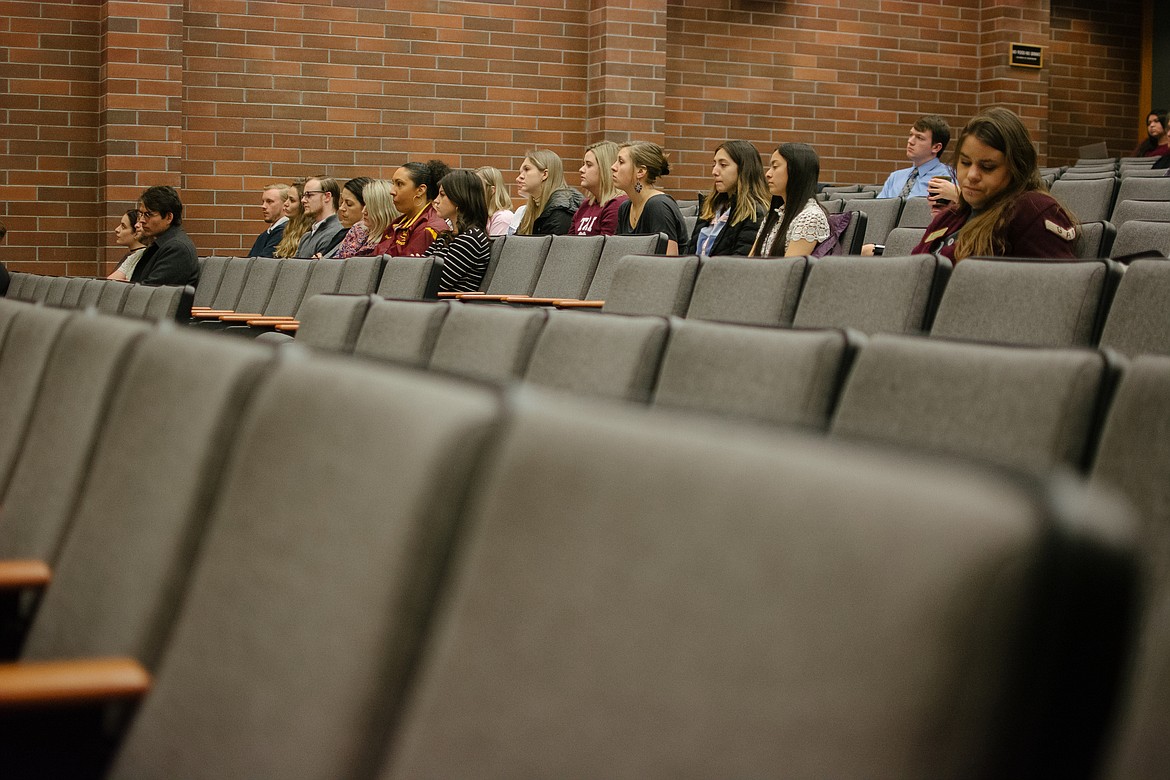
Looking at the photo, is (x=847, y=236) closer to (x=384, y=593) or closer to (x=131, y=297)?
(x=131, y=297)

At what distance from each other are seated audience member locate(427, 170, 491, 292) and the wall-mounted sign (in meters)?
6.62

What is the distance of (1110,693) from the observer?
44 centimetres

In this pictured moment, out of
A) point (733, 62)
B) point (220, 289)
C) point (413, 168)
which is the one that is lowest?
point (220, 289)

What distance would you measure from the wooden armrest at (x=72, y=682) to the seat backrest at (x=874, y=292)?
165 cm

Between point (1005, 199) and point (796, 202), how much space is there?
1.21m

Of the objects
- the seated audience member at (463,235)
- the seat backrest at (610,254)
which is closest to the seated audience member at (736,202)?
the seat backrest at (610,254)

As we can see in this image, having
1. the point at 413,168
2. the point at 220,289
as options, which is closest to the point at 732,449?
the point at 413,168

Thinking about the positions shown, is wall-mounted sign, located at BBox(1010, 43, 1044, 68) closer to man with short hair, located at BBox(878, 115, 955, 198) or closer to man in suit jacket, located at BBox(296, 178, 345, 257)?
man with short hair, located at BBox(878, 115, 955, 198)

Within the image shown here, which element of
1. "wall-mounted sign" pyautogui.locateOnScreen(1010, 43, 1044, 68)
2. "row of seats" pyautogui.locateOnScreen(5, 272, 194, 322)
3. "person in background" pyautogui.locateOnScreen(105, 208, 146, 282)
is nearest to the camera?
"row of seats" pyautogui.locateOnScreen(5, 272, 194, 322)

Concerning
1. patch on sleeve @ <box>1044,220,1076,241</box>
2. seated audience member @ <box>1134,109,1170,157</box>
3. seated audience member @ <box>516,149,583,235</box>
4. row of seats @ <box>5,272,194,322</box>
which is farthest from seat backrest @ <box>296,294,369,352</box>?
seated audience member @ <box>1134,109,1170,157</box>

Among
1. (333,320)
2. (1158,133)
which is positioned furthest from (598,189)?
(1158,133)

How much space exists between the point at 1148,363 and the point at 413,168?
5062 millimetres

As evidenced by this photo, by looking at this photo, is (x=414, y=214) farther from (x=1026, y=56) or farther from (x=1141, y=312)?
(x=1026, y=56)

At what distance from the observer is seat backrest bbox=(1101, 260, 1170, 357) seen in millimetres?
1713
